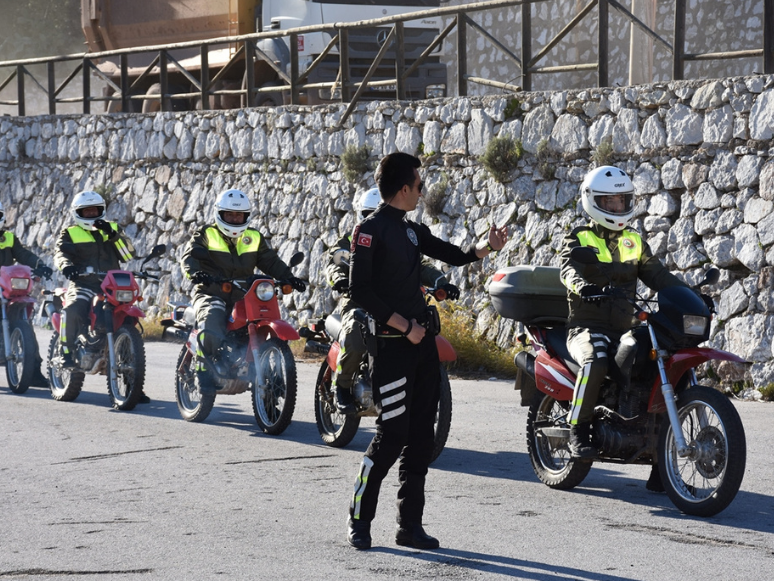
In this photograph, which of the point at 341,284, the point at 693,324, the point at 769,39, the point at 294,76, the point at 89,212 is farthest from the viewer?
the point at 294,76

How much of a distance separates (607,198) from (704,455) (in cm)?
163

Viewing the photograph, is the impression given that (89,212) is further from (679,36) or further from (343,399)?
(679,36)

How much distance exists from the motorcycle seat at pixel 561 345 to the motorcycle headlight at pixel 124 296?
4.76 metres

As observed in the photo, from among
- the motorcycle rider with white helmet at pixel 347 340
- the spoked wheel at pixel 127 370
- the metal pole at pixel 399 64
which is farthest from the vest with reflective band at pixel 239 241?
the metal pole at pixel 399 64

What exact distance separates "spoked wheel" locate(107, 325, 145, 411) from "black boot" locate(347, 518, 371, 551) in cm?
518

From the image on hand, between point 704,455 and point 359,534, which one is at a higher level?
point 704,455

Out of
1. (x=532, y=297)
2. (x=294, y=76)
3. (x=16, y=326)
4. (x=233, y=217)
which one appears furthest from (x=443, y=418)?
(x=294, y=76)

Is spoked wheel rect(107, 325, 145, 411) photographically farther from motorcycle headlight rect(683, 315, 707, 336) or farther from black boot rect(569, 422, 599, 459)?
motorcycle headlight rect(683, 315, 707, 336)

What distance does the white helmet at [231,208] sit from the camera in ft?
32.6

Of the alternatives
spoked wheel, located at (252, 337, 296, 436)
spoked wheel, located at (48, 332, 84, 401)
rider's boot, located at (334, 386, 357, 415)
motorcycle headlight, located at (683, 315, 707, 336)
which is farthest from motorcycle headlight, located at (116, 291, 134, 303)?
motorcycle headlight, located at (683, 315, 707, 336)

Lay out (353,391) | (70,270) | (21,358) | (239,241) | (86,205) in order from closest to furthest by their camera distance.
→ (353,391)
(239,241)
(70,270)
(86,205)
(21,358)

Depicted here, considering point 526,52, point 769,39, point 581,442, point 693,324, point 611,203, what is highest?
point 526,52

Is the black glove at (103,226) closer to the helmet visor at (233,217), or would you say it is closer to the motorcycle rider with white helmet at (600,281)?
the helmet visor at (233,217)

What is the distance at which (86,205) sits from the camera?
11547mm
